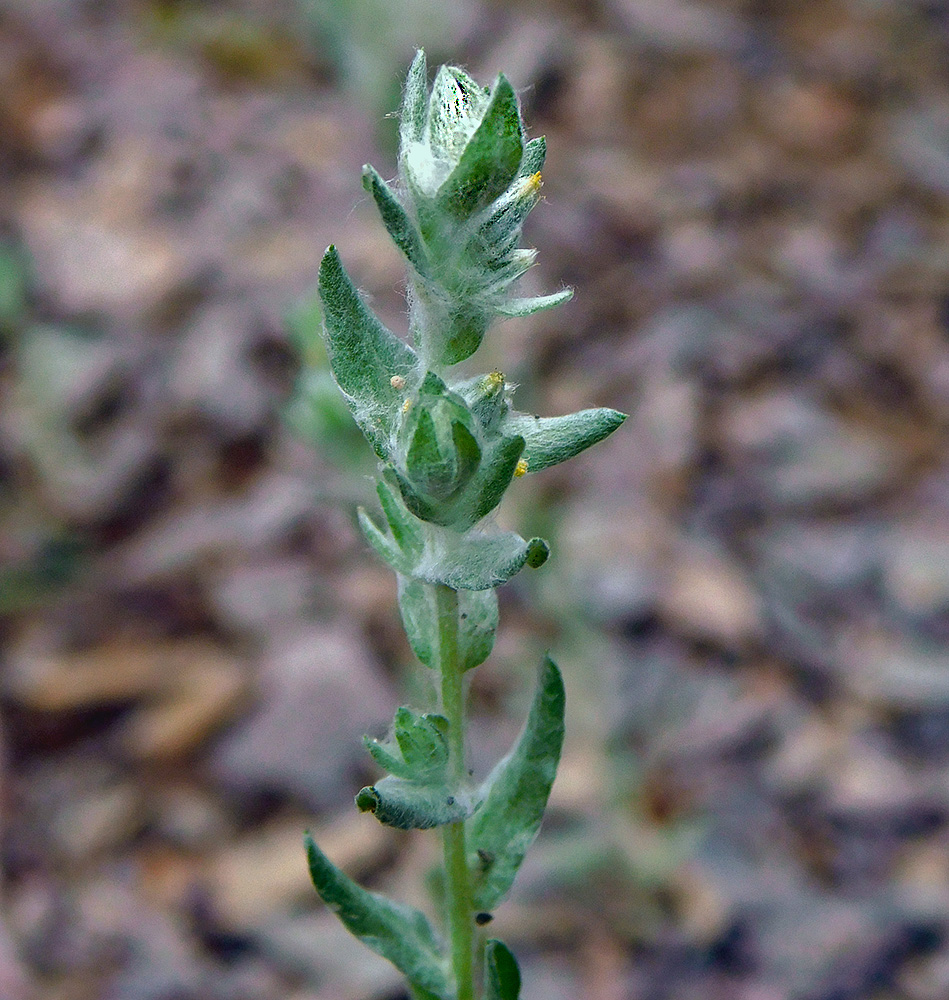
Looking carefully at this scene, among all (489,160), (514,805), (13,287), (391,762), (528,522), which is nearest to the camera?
(489,160)

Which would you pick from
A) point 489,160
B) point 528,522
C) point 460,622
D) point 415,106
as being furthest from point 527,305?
point 528,522

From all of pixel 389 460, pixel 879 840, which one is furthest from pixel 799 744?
pixel 389 460

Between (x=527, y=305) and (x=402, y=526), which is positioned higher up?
(x=527, y=305)

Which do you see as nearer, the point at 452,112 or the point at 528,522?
the point at 452,112

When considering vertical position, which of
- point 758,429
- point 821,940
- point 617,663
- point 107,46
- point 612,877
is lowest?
point 821,940

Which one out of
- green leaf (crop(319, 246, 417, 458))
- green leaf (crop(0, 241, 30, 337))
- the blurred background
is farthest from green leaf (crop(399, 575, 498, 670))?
green leaf (crop(0, 241, 30, 337))

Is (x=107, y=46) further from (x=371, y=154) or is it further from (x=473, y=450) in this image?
(x=473, y=450)

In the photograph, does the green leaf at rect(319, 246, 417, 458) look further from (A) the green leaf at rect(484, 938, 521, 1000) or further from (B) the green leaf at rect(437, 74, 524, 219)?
(A) the green leaf at rect(484, 938, 521, 1000)

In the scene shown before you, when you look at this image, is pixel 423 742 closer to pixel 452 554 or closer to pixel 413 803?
pixel 413 803
